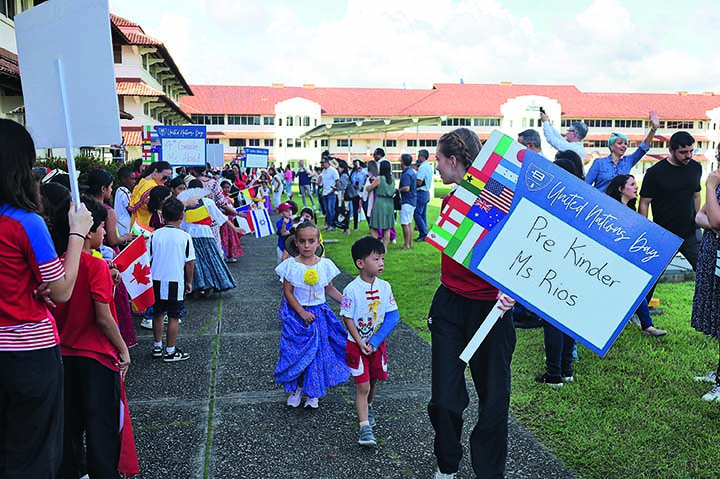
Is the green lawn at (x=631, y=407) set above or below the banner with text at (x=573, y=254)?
below

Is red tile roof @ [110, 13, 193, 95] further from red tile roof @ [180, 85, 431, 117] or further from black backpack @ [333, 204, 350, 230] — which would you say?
black backpack @ [333, 204, 350, 230]

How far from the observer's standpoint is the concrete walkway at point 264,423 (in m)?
3.59

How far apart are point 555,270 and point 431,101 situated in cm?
6478

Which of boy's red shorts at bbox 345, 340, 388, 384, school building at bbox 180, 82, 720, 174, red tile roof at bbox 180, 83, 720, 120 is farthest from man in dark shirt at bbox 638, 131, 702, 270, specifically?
red tile roof at bbox 180, 83, 720, 120

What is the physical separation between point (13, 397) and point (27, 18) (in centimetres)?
183

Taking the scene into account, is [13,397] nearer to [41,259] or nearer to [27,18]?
[41,259]

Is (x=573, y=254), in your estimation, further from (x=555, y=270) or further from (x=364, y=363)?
(x=364, y=363)

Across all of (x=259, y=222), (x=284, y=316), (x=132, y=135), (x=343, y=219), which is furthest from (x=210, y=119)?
(x=284, y=316)

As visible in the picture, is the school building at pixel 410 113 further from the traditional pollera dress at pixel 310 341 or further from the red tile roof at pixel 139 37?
the traditional pollera dress at pixel 310 341

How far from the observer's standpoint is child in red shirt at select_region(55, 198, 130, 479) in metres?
2.92

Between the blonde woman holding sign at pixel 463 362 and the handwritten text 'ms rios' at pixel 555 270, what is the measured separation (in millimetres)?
332

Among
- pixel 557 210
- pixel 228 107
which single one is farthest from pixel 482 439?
pixel 228 107

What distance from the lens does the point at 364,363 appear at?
155 inches

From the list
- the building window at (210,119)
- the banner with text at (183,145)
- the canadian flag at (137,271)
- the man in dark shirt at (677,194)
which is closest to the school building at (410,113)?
the building window at (210,119)
